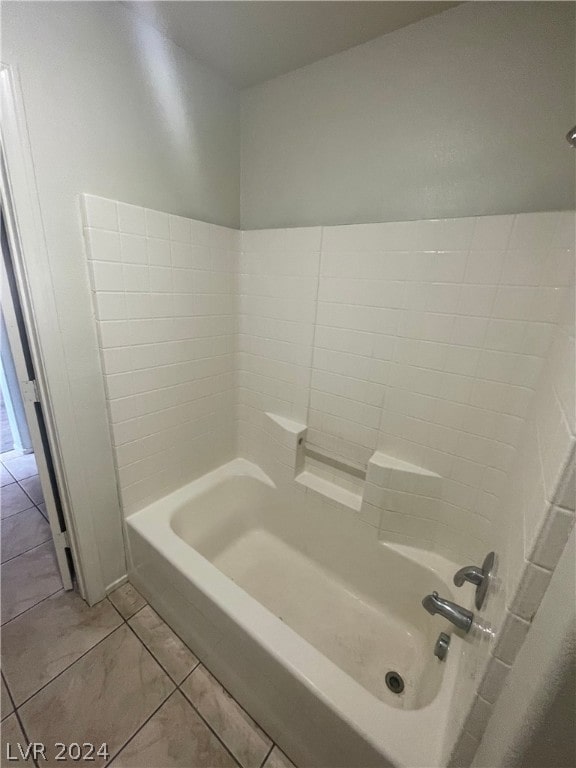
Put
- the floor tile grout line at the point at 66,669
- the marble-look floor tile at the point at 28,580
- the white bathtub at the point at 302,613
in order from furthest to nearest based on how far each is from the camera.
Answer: the marble-look floor tile at the point at 28,580, the floor tile grout line at the point at 66,669, the white bathtub at the point at 302,613

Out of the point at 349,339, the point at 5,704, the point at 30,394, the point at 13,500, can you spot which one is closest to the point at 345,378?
the point at 349,339

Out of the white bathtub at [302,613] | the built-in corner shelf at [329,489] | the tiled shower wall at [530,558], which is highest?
the tiled shower wall at [530,558]

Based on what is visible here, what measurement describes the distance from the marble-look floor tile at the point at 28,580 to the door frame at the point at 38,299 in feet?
1.03

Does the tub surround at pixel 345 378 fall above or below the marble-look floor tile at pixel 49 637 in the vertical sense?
above

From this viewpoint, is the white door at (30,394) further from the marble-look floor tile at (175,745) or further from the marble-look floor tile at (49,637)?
the marble-look floor tile at (175,745)

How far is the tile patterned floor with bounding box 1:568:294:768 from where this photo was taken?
0.93 meters

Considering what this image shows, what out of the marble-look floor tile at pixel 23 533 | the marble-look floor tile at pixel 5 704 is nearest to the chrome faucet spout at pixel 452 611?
the marble-look floor tile at pixel 5 704

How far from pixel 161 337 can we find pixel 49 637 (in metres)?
1.31

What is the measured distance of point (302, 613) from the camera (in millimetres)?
1311

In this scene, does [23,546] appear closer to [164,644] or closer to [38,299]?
[164,644]

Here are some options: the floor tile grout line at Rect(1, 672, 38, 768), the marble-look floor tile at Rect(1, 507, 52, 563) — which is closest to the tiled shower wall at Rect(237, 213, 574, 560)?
the floor tile grout line at Rect(1, 672, 38, 768)

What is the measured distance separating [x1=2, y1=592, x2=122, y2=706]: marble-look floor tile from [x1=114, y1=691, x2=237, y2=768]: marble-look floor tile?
400mm

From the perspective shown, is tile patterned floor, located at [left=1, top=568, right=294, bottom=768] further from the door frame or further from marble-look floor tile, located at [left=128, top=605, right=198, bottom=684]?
the door frame

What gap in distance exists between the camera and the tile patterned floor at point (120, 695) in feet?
3.06
